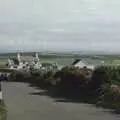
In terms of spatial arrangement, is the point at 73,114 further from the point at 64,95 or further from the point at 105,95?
the point at 64,95

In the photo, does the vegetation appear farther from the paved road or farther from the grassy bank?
the paved road

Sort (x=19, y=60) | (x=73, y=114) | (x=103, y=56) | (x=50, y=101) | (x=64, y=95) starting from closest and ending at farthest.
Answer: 1. (x=73, y=114)
2. (x=50, y=101)
3. (x=64, y=95)
4. (x=19, y=60)
5. (x=103, y=56)

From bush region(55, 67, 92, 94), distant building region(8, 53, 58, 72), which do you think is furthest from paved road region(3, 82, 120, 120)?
distant building region(8, 53, 58, 72)

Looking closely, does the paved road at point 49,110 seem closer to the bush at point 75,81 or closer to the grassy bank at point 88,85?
the grassy bank at point 88,85

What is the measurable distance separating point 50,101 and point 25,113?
208cm

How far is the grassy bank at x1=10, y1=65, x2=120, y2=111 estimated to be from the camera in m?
11.6

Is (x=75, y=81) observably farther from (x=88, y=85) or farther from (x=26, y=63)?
(x=26, y=63)

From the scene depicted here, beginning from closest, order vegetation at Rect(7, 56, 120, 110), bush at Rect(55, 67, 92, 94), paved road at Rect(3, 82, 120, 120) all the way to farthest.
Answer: paved road at Rect(3, 82, 120, 120) → vegetation at Rect(7, 56, 120, 110) → bush at Rect(55, 67, 92, 94)

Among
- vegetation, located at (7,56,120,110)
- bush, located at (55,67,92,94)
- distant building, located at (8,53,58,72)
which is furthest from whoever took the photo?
distant building, located at (8,53,58,72)

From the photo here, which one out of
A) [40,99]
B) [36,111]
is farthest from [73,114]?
[40,99]

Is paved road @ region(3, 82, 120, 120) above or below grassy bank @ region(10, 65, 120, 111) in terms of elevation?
below

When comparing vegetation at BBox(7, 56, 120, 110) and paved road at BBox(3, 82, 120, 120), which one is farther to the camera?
vegetation at BBox(7, 56, 120, 110)

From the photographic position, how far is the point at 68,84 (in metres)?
14.7

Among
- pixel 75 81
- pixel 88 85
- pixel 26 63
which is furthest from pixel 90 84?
pixel 26 63
